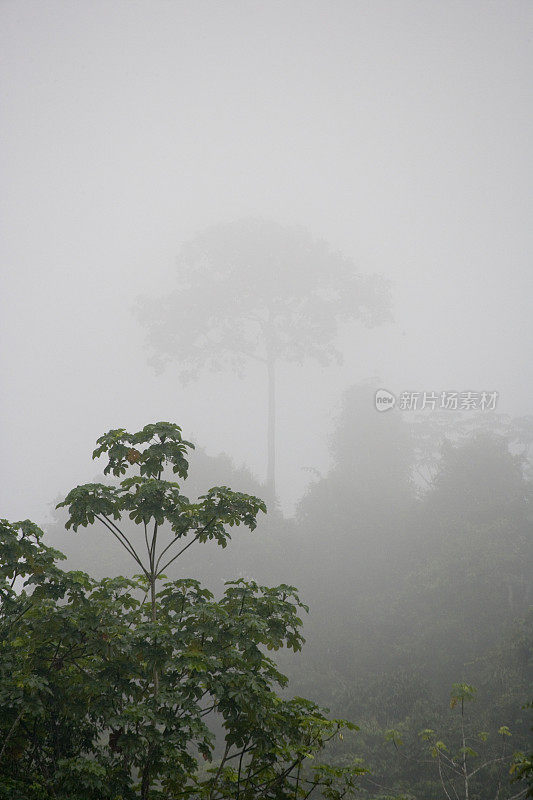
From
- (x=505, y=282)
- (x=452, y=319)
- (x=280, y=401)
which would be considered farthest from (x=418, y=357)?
(x=505, y=282)

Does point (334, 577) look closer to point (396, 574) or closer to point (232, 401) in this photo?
point (396, 574)

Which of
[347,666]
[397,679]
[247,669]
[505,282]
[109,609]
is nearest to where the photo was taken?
[247,669]

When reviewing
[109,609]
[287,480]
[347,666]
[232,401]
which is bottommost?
[109,609]

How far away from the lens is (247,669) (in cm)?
397

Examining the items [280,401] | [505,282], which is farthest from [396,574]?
[505,282]

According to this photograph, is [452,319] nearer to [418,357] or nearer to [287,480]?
[418,357]

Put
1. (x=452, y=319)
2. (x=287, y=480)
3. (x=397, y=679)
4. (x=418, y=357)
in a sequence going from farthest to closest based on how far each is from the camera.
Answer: (x=452, y=319), (x=418, y=357), (x=287, y=480), (x=397, y=679)

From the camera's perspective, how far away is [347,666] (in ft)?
42.4

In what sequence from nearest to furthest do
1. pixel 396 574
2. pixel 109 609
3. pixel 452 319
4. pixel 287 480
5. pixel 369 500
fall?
pixel 109 609
pixel 396 574
pixel 369 500
pixel 287 480
pixel 452 319

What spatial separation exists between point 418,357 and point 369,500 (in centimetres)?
4680

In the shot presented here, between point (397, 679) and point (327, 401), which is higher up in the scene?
point (327, 401)

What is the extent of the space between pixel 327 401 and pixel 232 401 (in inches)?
439

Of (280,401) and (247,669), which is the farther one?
(280,401)

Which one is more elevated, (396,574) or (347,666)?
(396,574)
